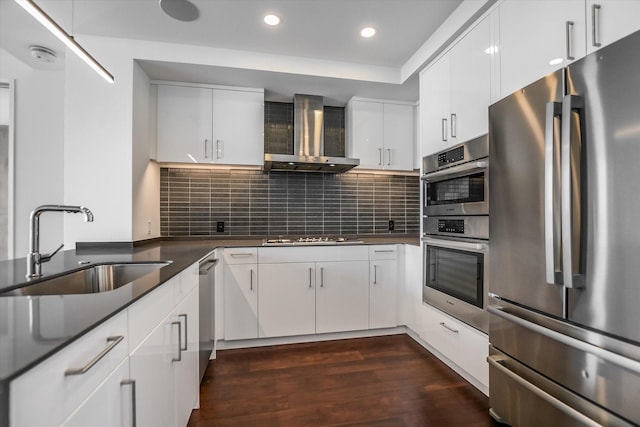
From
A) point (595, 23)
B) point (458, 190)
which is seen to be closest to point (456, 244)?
point (458, 190)

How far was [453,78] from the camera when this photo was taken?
2.19 m

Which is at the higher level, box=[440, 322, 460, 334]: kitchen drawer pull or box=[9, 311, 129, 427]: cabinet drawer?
box=[9, 311, 129, 427]: cabinet drawer

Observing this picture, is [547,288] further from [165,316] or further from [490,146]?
[165,316]

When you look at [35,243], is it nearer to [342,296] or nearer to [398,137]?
[342,296]

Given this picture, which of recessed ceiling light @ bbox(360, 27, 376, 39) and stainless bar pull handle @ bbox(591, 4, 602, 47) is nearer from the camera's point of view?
stainless bar pull handle @ bbox(591, 4, 602, 47)

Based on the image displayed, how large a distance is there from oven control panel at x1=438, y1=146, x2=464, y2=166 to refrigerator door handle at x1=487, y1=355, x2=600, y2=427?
3.97 feet

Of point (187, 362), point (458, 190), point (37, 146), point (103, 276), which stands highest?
point (37, 146)

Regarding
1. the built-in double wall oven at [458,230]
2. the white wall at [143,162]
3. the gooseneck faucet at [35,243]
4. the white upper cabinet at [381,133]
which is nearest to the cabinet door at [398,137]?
the white upper cabinet at [381,133]

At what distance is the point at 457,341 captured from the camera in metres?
2.11

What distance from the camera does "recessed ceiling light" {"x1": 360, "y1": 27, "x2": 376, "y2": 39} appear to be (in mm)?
2271

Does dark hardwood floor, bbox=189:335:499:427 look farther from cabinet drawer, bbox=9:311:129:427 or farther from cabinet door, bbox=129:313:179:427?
cabinet drawer, bbox=9:311:129:427

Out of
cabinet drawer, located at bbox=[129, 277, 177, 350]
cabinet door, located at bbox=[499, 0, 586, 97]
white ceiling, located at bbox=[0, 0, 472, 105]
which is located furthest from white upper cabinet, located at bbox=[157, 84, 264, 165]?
cabinet door, located at bbox=[499, 0, 586, 97]

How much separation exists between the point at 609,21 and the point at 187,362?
233 centimetres

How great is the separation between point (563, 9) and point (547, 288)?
1.23 meters
